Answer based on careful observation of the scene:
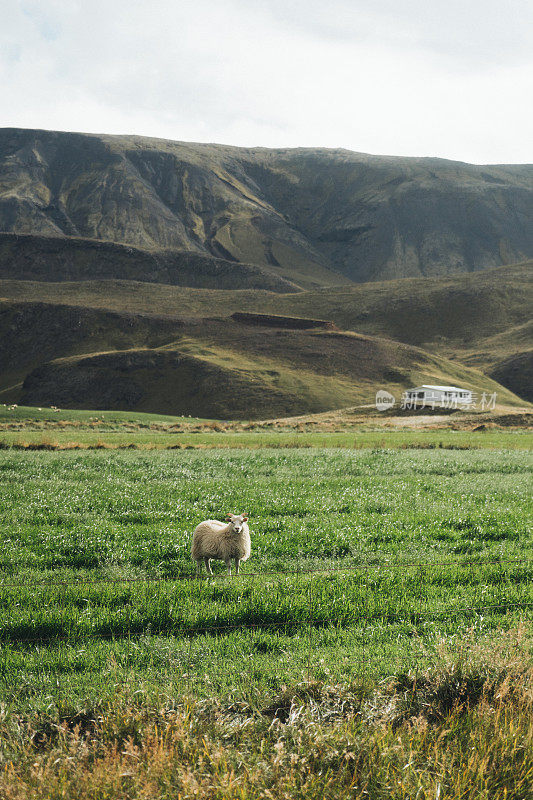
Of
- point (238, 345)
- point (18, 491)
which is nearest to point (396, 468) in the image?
point (18, 491)

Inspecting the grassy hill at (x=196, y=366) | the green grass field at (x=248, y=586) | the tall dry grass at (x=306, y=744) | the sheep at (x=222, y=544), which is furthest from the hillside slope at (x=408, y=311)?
the tall dry grass at (x=306, y=744)

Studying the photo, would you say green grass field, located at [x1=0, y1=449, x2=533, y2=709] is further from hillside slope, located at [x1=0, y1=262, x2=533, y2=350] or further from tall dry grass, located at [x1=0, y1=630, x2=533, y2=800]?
hillside slope, located at [x1=0, y1=262, x2=533, y2=350]

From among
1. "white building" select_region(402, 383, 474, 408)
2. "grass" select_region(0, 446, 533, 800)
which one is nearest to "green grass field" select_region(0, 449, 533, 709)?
"grass" select_region(0, 446, 533, 800)

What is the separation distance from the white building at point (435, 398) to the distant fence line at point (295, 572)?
9131 cm

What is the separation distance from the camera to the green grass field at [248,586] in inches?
240

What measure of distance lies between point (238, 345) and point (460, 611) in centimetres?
14039

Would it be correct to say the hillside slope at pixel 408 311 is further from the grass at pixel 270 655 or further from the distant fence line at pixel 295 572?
the distant fence line at pixel 295 572

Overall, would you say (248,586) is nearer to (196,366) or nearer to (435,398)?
(435,398)

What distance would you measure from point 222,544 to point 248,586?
102 centimetres

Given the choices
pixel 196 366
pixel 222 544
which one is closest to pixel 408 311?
pixel 196 366

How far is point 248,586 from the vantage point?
8484 mm

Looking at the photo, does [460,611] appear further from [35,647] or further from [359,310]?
[359,310]

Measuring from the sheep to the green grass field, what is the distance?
1.06 ft

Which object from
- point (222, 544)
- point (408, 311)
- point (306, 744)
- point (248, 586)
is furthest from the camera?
point (408, 311)
